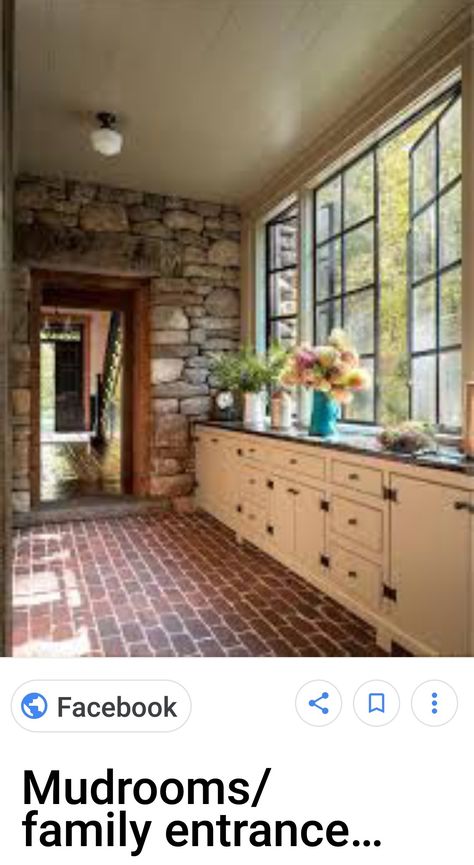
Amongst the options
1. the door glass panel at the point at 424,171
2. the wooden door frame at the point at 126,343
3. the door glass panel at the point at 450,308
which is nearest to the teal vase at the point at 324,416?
the door glass panel at the point at 450,308

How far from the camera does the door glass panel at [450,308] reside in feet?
6.18

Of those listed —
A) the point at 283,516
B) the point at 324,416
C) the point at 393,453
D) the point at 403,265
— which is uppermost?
the point at 403,265

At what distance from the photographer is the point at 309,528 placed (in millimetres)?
2082

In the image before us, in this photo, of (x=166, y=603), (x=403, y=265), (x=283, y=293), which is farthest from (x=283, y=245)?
(x=166, y=603)

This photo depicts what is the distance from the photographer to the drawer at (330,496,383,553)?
5.40ft

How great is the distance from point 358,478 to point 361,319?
1.12m

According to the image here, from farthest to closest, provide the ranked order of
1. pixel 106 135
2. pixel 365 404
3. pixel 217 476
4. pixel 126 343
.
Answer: pixel 126 343 < pixel 217 476 < pixel 365 404 < pixel 106 135

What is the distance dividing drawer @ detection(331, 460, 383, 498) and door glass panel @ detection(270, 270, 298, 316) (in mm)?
1609

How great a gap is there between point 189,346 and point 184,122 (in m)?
1.44

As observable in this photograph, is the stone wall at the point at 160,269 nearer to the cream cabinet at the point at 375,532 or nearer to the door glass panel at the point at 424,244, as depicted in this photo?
the cream cabinet at the point at 375,532

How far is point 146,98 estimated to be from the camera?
2.28m
